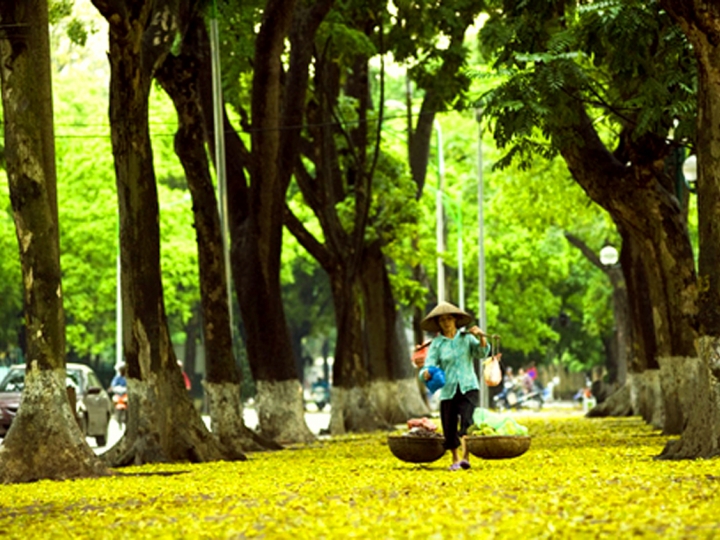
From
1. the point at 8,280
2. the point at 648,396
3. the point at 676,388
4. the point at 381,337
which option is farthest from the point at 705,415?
the point at 8,280

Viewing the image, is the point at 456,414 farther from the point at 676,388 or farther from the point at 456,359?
the point at 676,388

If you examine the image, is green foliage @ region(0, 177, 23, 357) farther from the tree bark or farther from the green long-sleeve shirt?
the green long-sleeve shirt

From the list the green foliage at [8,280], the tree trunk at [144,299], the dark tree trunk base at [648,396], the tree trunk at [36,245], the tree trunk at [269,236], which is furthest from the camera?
the green foliage at [8,280]

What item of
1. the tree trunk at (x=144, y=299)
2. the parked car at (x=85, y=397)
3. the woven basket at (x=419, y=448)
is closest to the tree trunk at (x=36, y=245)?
the tree trunk at (x=144, y=299)

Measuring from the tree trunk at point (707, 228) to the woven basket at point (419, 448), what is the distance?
252 cm

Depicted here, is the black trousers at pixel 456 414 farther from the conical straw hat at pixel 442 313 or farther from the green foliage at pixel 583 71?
the green foliage at pixel 583 71

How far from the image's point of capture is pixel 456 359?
19.9m

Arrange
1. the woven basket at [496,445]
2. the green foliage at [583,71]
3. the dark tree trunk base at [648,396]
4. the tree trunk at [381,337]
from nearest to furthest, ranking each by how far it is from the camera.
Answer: the woven basket at [496,445]
the green foliage at [583,71]
the dark tree trunk base at [648,396]
the tree trunk at [381,337]

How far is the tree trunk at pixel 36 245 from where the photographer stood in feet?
65.9

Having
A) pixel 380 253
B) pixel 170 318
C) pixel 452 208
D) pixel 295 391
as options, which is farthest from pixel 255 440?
pixel 170 318

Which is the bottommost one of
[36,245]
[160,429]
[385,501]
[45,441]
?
[385,501]

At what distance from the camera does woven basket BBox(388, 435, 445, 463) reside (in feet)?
64.5

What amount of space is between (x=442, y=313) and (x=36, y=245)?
4.43 meters

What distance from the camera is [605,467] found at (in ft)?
63.0
